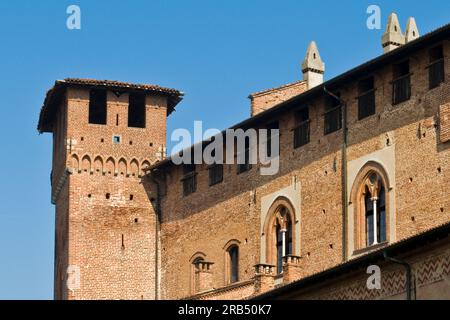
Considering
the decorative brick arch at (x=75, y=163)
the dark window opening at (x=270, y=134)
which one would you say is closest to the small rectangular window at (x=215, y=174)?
the dark window opening at (x=270, y=134)

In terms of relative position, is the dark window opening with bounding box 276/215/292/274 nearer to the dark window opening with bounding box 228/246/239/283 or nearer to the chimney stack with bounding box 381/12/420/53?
the dark window opening with bounding box 228/246/239/283

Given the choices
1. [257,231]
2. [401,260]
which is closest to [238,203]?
[257,231]

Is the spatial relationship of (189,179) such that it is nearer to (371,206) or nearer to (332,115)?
(332,115)

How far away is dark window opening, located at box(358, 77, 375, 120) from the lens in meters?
35.8

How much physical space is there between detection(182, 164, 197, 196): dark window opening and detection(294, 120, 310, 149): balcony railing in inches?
220

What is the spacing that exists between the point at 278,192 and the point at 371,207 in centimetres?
422

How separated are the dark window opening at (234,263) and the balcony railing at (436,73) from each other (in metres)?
9.80

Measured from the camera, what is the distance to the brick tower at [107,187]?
44.4 metres

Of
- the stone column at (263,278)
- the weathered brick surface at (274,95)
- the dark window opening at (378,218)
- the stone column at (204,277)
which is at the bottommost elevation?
the stone column at (263,278)

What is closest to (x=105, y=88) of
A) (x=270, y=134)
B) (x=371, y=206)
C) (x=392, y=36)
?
(x=270, y=134)

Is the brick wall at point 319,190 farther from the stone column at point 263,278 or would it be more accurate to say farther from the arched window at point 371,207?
the stone column at point 263,278

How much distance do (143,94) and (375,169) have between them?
41.7ft

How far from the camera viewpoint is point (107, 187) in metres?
45.3
